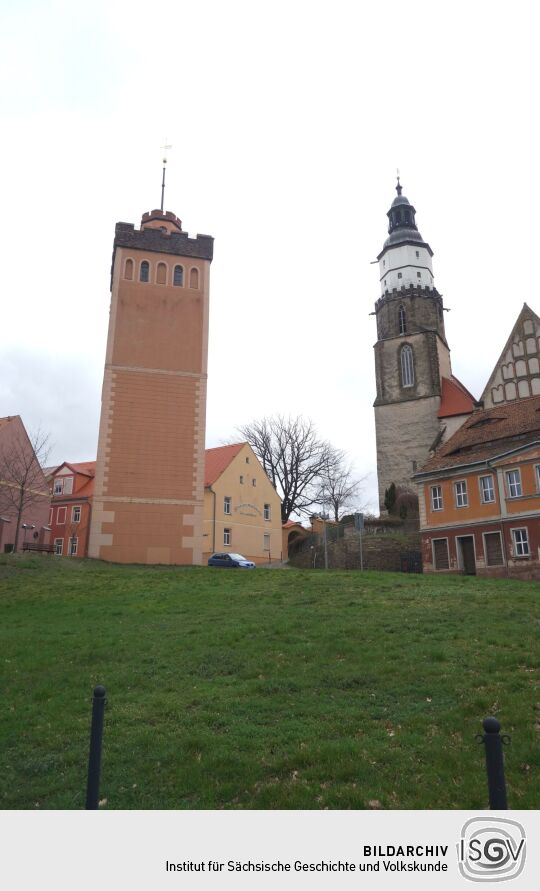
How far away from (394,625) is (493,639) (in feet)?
7.14

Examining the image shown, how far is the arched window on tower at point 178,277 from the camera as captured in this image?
3488 cm

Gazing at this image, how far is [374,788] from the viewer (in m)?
5.99

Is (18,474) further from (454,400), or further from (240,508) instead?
(454,400)

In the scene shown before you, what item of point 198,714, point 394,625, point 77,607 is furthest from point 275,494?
point 198,714

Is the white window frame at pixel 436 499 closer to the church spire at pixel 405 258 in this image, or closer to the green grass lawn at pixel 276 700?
the green grass lawn at pixel 276 700

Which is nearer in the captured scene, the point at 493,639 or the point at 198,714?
the point at 198,714

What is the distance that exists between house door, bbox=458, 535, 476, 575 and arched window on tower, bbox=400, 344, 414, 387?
28.4 meters

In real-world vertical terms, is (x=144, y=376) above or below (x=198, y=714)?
above

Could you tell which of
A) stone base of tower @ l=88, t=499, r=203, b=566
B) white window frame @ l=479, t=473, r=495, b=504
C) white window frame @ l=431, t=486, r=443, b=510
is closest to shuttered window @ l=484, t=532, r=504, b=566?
white window frame @ l=479, t=473, r=495, b=504

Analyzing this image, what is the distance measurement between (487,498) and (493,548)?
7.61ft

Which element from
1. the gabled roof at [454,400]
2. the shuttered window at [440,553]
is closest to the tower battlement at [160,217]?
the shuttered window at [440,553]

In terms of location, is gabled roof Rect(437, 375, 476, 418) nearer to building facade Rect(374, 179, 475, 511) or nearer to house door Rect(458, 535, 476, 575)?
building facade Rect(374, 179, 475, 511)

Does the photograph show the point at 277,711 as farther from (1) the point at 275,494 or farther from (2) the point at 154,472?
(1) the point at 275,494

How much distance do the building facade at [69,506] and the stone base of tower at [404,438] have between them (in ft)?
78.5
